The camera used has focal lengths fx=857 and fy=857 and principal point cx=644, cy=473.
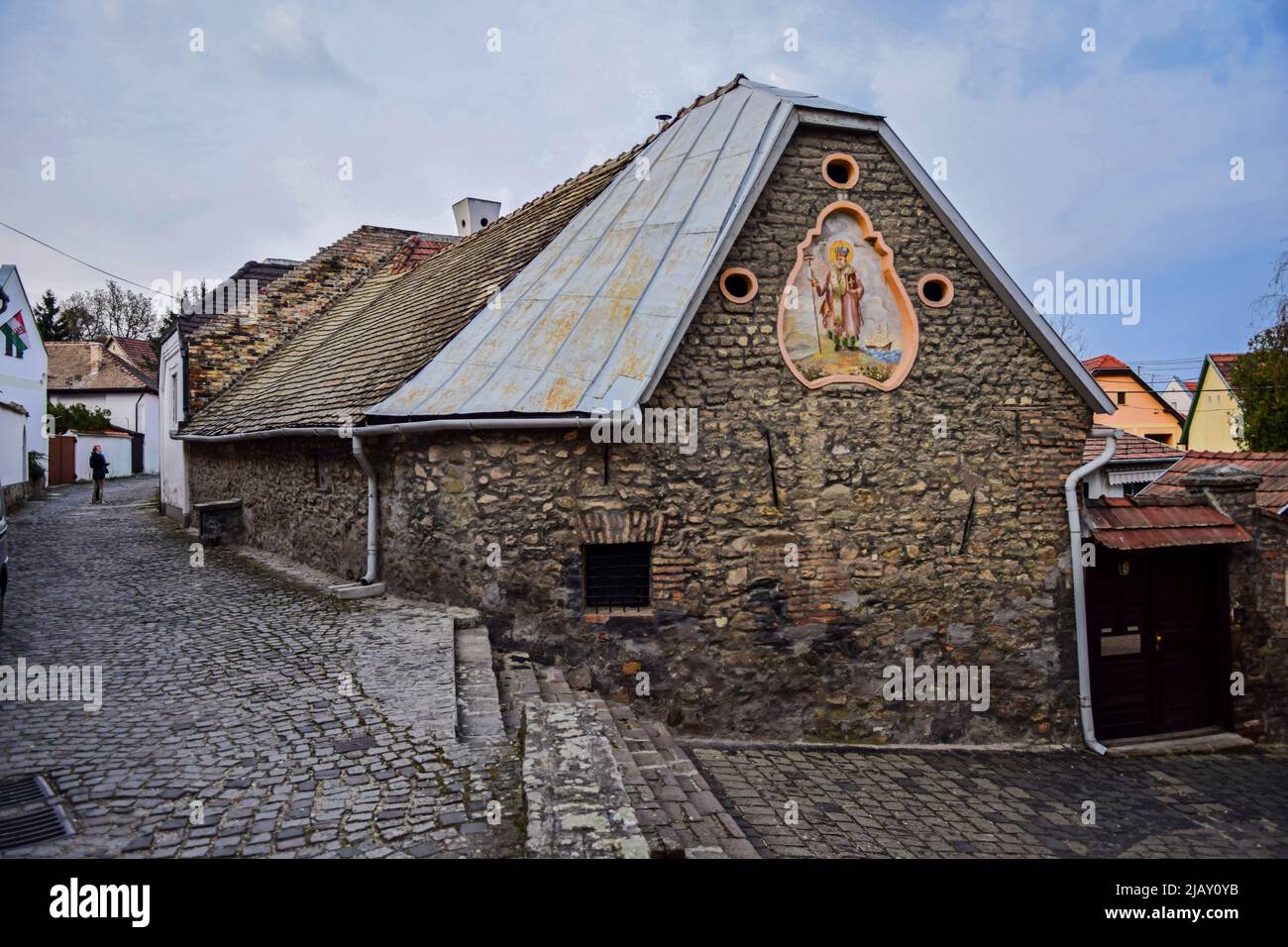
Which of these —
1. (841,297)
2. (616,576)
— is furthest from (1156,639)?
(616,576)

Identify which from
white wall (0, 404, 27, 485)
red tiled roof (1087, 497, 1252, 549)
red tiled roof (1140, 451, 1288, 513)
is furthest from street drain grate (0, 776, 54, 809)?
white wall (0, 404, 27, 485)

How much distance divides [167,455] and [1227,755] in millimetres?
21672

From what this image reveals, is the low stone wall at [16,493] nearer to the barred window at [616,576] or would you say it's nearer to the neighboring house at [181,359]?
the neighboring house at [181,359]

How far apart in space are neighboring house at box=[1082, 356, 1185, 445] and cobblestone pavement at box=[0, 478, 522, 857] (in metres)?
33.0

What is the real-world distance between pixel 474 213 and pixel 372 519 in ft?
42.3

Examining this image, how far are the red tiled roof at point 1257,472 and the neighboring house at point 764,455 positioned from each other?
3.30m

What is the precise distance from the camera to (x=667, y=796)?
17.3ft

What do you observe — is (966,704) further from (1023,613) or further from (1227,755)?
(1227,755)

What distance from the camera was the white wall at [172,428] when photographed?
1841 centimetres

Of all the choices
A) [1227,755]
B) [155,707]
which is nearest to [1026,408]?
[1227,755]

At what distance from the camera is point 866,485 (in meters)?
9.09

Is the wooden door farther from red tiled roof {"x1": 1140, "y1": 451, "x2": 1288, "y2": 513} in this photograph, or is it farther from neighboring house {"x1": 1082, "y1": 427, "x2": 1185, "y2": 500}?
neighboring house {"x1": 1082, "y1": 427, "x2": 1185, "y2": 500}

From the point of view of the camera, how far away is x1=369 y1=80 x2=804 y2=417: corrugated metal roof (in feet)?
27.5

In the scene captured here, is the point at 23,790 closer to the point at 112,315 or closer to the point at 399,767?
the point at 399,767
